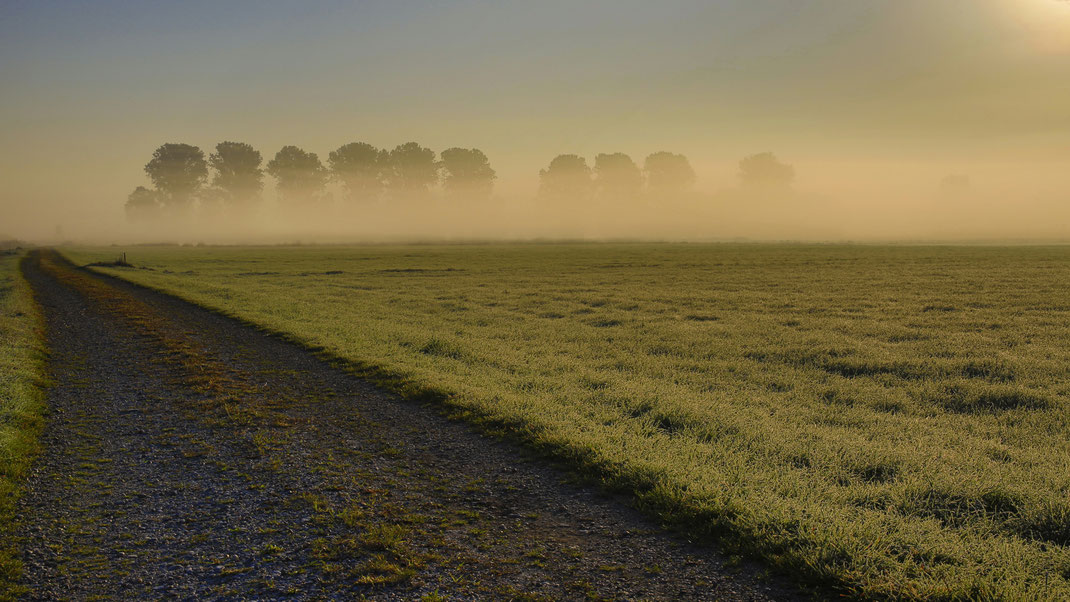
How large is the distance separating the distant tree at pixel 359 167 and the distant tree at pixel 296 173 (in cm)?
437

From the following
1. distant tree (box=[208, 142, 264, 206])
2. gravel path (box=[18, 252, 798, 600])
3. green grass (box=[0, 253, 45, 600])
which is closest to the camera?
gravel path (box=[18, 252, 798, 600])

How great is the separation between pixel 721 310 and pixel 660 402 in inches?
603

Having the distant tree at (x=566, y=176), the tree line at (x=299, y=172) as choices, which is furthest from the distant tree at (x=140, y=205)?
the distant tree at (x=566, y=176)

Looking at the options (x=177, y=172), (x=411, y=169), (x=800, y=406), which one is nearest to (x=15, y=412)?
(x=800, y=406)

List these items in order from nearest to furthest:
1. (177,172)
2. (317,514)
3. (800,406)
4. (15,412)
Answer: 1. (317,514)
2. (15,412)
3. (800,406)
4. (177,172)

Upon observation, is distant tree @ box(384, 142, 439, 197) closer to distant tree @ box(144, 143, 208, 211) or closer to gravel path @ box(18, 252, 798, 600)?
distant tree @ box(144, 143, 208, 211)

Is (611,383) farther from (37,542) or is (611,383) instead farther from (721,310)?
(721,310)

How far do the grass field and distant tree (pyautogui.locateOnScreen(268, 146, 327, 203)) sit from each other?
134540 mm

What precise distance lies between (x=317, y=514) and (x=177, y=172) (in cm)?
17432

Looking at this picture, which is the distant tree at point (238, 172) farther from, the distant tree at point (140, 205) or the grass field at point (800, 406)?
the grass field at point (800, 406)

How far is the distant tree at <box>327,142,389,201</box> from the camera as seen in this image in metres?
150

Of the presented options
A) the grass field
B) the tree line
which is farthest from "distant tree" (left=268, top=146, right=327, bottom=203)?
the grass field

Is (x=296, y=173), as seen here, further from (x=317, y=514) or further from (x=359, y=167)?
(x=317, y=514)

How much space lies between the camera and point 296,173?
150 metres
